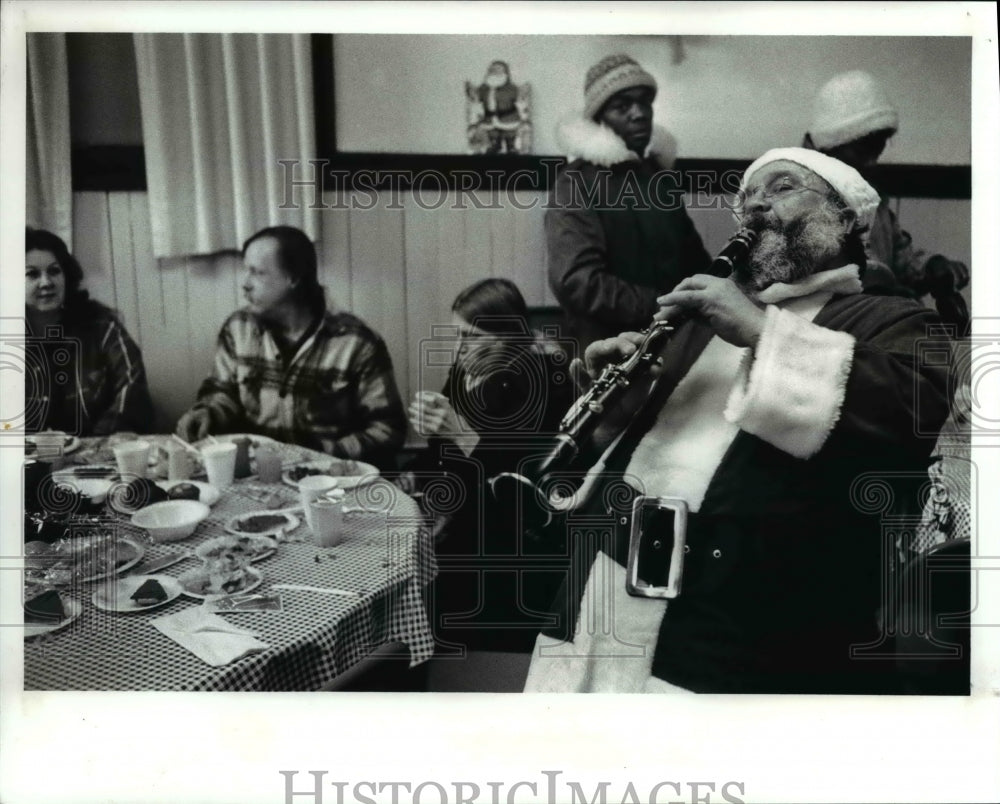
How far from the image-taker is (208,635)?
1976mm

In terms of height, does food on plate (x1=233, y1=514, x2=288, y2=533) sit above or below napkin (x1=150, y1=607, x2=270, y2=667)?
above

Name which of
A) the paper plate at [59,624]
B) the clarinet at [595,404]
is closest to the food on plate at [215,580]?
the paper plate at [59,624]

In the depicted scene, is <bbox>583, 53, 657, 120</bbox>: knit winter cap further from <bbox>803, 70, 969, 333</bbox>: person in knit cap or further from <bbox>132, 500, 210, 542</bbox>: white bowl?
<bbox>132, 500, 210, 542</bbox>: white bowl

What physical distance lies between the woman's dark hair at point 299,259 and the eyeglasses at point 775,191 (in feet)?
3.05

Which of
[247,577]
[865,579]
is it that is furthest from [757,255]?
[247,577]

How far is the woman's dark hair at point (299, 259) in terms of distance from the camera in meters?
2.04

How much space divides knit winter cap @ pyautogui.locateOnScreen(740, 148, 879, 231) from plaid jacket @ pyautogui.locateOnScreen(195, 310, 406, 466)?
961 mm

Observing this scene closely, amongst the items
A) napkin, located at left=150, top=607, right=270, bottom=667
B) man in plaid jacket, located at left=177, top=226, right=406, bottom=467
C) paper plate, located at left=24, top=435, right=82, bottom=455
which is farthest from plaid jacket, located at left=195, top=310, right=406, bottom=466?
napkin, located at left=150, top=607, right=270, bottom=667

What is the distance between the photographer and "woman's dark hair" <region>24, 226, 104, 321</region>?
2.05 m

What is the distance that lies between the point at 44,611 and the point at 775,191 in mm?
1837

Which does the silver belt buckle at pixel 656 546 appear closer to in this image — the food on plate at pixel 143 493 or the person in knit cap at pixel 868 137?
the person in knit cap at pixel 868 137

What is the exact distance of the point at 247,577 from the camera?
79.2 inches

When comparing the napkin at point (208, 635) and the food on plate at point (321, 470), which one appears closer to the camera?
the napkin at point (208, 635)

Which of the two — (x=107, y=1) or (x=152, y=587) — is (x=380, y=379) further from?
(x=107, y=1)
